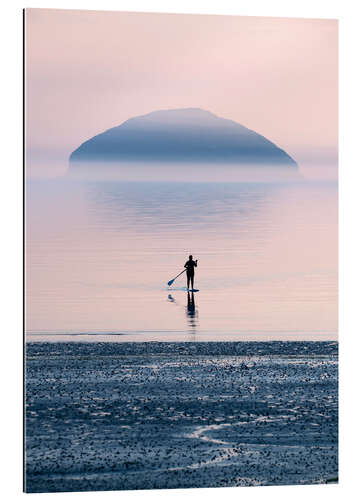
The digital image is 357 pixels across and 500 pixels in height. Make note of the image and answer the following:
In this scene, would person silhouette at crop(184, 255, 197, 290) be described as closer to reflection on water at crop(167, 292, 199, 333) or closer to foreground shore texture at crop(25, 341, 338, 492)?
reflection on water at crop(167, 292, 199, 333)

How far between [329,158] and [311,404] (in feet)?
8.48

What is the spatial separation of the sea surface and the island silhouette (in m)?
0.26

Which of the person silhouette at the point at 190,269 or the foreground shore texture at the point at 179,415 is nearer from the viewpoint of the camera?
the foreground shore texture at the point at 179,415

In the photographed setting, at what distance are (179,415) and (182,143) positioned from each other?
113 inches

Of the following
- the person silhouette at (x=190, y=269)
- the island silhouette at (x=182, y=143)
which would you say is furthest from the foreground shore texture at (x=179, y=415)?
the island silhouette at (x=182, y=143)

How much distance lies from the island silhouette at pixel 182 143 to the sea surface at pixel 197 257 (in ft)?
0.87

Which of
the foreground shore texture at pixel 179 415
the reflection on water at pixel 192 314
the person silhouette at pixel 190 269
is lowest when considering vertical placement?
the foreground shore texture at pixel 179 415

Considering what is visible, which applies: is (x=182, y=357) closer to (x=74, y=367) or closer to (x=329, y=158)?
(x=74, y=367)

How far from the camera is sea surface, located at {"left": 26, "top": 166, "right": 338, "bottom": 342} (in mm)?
12016

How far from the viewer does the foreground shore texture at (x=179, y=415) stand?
1123 cm

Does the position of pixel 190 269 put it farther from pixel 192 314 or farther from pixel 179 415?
pixel 179 415

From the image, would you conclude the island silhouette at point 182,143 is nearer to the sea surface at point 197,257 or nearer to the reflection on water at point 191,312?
the sea surface at point 197,257

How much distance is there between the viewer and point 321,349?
12312 mm

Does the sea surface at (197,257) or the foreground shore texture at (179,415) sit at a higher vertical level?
the sea surface at (197,257)
